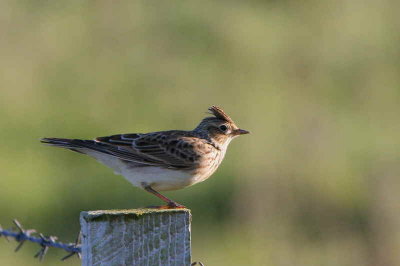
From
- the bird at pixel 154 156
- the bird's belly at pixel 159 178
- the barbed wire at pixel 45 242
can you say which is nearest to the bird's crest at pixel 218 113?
the bird at pixel 154 156

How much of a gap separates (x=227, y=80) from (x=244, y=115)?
188cm

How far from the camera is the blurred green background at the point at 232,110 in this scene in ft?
35.7

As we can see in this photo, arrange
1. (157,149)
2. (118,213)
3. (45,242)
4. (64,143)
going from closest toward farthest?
1. (118,213)
2. (45,242)
3. (64,143)
4. (157,149)

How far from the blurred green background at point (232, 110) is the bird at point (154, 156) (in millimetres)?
3655

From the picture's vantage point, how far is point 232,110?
15.2m

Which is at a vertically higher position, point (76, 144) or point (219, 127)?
point (219, 127)

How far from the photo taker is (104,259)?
12.2ft

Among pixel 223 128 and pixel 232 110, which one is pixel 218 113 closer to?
pixel 223 128

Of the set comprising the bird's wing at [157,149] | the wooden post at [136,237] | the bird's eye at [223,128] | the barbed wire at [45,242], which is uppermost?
the bird's eye at [223,128]

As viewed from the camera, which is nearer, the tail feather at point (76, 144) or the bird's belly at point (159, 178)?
the tail feather at point (76, 144)

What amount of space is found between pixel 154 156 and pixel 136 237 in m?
2.72

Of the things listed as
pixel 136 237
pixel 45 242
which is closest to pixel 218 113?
pixel 45 242

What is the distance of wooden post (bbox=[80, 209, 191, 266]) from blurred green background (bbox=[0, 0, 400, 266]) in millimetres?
6257

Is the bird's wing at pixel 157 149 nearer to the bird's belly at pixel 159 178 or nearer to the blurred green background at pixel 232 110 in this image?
the bird's belly at pixel 159 178
